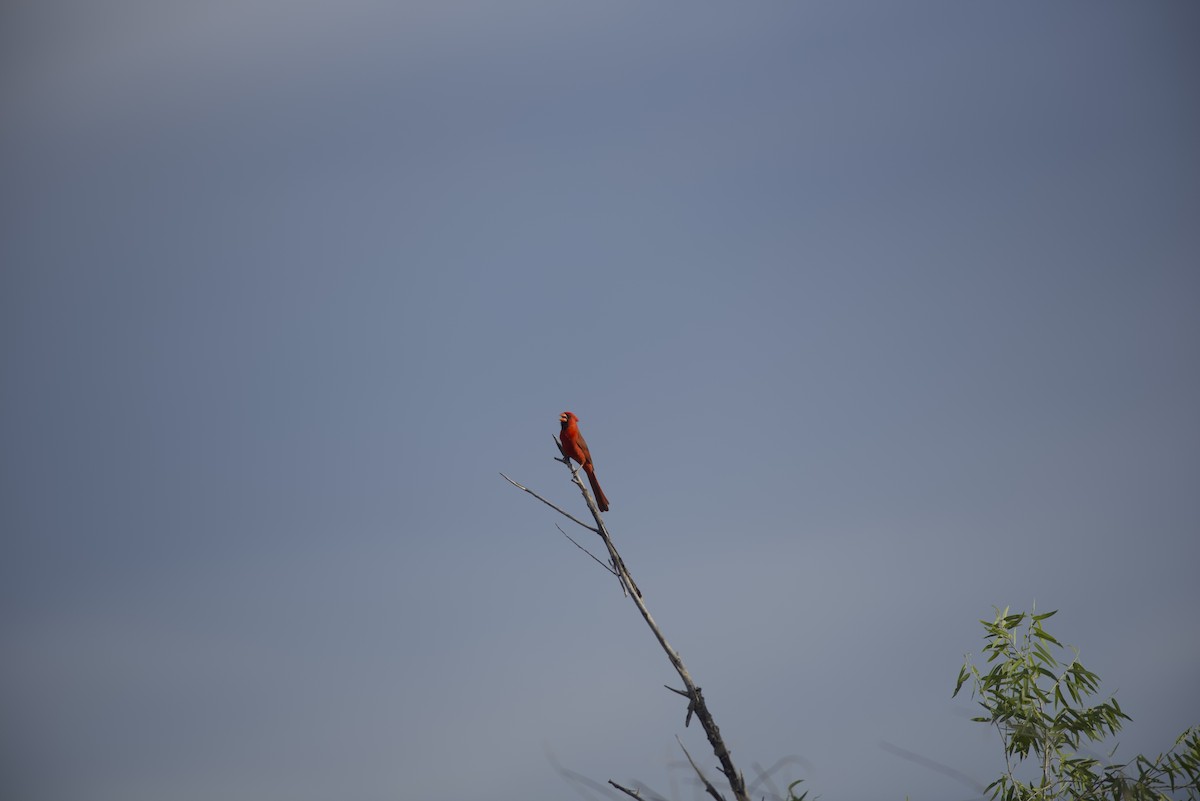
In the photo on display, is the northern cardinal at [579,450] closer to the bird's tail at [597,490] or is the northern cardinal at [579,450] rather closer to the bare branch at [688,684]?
the bird's tail at [597,490]

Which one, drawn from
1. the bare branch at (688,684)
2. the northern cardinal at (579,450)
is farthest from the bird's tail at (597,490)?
the bare branch at (688,684)

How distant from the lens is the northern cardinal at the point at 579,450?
10422 millimetres

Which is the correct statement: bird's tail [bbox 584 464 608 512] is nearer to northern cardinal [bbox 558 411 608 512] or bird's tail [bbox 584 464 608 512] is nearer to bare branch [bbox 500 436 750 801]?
northern cardinal [bbox 558 411 608 512]

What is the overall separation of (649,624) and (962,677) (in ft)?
10.7

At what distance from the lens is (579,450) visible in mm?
10758

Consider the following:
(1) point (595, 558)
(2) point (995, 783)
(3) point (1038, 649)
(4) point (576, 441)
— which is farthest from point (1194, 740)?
(4) point (576, 441)

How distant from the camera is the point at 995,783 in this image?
632cm

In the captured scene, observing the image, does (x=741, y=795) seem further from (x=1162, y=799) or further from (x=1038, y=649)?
(x=1038, y=649)

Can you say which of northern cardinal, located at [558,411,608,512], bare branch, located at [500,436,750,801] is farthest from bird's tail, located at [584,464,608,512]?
bare branch, located at [500,436,750,801]

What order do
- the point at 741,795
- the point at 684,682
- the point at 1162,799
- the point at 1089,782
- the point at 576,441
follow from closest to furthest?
the point at 741,795
the point at 684,682
the point at 1162,799
the point at 1089,782
the point at 576,441

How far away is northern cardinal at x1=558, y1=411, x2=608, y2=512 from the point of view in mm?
10422

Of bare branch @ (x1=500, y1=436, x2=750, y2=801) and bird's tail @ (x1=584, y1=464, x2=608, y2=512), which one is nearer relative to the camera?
bare branch @ (x1=500, y1=436, x2=750, y2=801)

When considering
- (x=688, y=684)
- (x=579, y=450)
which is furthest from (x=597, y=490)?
(x=688, y=684)

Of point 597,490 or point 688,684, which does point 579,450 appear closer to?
point 597,490
